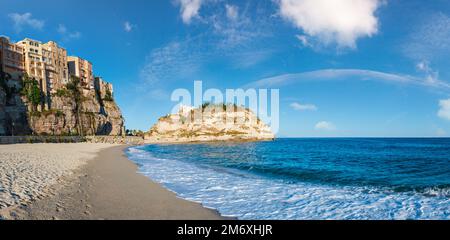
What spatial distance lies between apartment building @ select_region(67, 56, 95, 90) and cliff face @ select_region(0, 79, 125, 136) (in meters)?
5.79

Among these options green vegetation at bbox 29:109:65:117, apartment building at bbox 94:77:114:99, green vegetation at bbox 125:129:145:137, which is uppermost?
apartment building at bbox 94:77:114:99

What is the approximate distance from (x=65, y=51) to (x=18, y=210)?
119 m

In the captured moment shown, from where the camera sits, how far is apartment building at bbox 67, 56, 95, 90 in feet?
347

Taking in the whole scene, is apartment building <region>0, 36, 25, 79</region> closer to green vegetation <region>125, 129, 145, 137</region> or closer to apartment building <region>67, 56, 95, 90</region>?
apartment building <region>67, 56, 95, 90</region>

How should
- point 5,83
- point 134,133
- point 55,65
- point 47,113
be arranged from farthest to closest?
point 134,133 < point 55,65 < point 47,113 < point 5,83

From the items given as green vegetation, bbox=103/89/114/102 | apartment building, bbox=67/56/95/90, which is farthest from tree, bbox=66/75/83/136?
green vegetation, bbox=103/89/114/102

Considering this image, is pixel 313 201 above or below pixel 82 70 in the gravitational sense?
below

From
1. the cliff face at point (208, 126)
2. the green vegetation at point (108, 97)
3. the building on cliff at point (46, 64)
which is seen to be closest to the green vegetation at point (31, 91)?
the building on cliff at point (46, 64)

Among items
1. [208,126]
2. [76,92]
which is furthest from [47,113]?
[208,126]

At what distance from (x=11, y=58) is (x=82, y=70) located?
31951 millimetres

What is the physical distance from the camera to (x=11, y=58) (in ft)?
257

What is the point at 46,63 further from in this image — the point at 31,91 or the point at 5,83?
the point at 5,83

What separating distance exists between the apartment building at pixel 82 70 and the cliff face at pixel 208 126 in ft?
134
